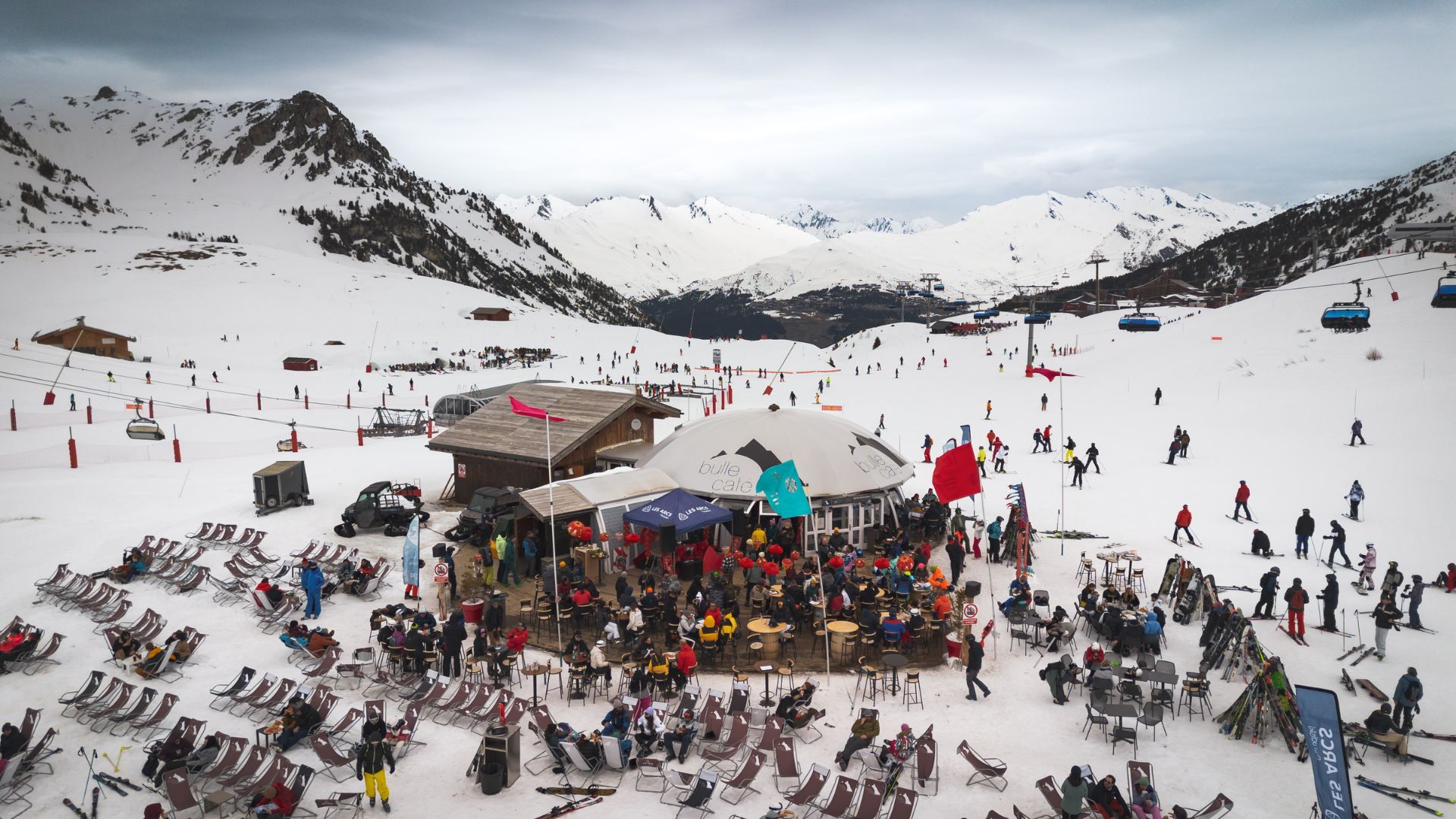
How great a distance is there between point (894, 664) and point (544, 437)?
1511 centimetres

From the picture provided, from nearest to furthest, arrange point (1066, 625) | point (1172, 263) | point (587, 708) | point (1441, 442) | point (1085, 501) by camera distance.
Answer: point (587, 708) < point (1066, 625) < point (1085, 501) < point (1441, 442) < point (1172, 263)

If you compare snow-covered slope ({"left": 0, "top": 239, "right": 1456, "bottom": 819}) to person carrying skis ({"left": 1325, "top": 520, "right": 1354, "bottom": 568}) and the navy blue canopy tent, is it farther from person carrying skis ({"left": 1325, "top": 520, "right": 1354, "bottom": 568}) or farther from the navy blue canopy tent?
the navy blue canopy tent

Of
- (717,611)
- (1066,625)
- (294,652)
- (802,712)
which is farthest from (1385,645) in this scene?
(294,652)

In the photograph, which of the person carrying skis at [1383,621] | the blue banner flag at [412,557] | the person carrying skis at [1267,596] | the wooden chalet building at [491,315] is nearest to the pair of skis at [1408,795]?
the person carrying skis at [1383,621]

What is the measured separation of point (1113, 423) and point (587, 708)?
35.9m

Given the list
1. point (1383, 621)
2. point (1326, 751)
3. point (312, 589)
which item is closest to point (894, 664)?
point (1326, 751)

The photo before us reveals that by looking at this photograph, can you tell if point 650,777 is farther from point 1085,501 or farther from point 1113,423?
point 1113,423

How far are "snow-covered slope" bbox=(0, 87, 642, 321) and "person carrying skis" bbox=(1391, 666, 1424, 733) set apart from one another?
14610 centimetres

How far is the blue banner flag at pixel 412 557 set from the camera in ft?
59.5

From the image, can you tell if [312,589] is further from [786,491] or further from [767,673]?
[786,491]

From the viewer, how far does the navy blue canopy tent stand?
20031mm

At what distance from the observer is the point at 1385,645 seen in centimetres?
1595

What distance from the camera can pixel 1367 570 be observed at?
62.9 ft

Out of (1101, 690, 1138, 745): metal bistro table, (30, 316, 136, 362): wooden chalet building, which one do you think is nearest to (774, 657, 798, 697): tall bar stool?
(1101, 690, 1138, 745): metal bistro table
